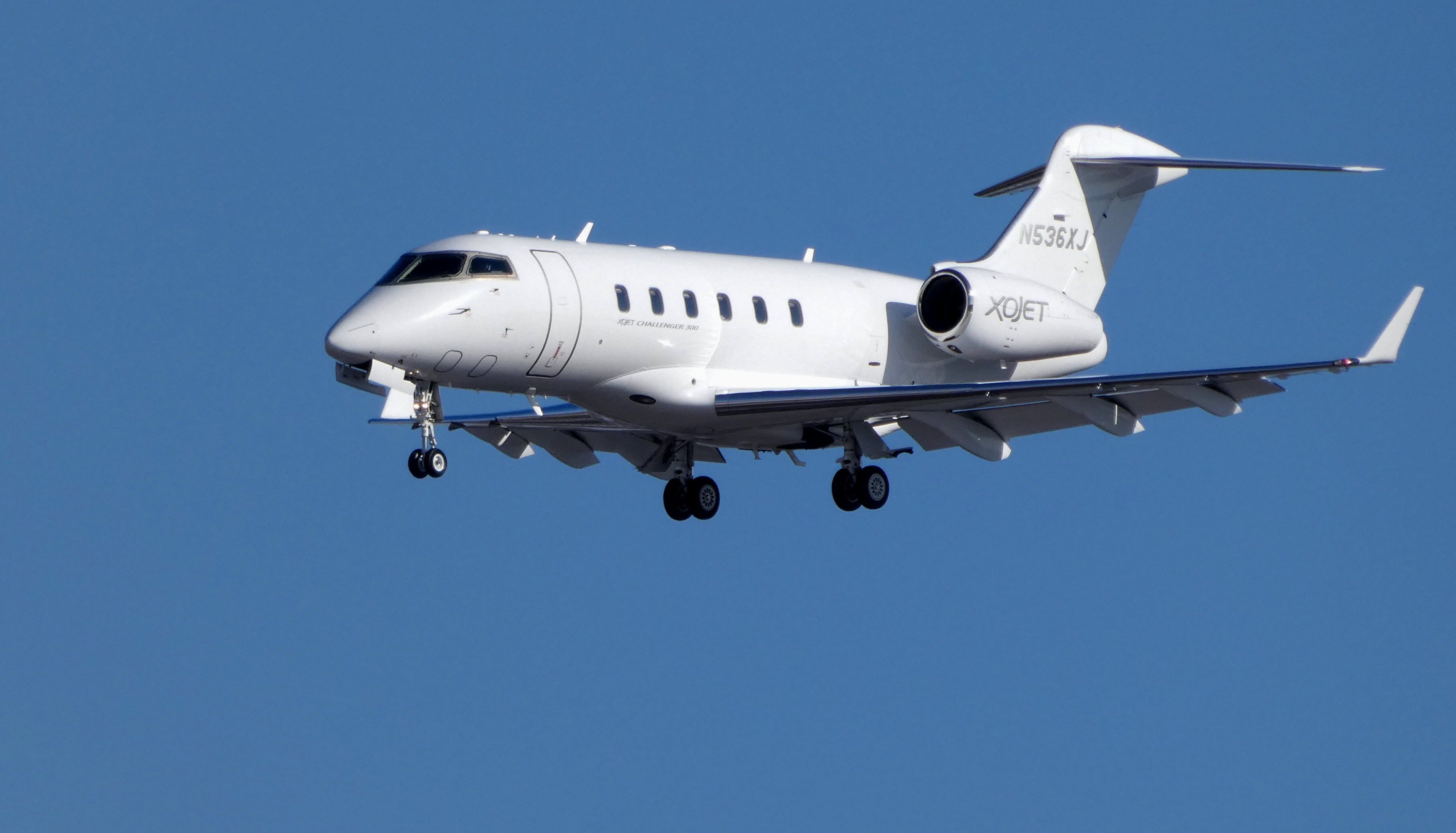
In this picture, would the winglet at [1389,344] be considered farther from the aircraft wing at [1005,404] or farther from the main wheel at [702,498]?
the main wheel at [702,498]

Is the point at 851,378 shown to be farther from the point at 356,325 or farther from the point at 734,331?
the point at 356,325

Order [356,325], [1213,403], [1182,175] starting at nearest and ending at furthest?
[356,325]
[1213,403]
[1182,175]

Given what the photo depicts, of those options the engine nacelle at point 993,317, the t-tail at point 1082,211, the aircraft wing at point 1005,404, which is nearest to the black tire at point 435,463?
the aircraft wing at point 1005,404

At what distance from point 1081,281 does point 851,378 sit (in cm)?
447

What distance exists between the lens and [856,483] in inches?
1019

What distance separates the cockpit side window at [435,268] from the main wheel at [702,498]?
5358 mm

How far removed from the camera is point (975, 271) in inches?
1041

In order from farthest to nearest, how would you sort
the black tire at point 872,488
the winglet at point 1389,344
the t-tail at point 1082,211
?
1. the t-tail at point 1082,211
2. the black tire at point 872,488
3. the winglet at point 1389,344

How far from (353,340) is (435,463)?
1671 mm

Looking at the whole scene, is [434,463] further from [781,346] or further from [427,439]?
[781,346]

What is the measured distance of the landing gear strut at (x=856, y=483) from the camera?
25.9 m

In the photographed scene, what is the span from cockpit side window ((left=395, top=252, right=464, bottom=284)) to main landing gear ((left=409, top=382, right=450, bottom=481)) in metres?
1.21

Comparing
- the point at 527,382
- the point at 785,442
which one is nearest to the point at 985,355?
the point at 785,442

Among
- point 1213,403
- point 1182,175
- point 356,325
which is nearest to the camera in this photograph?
point 356,325
